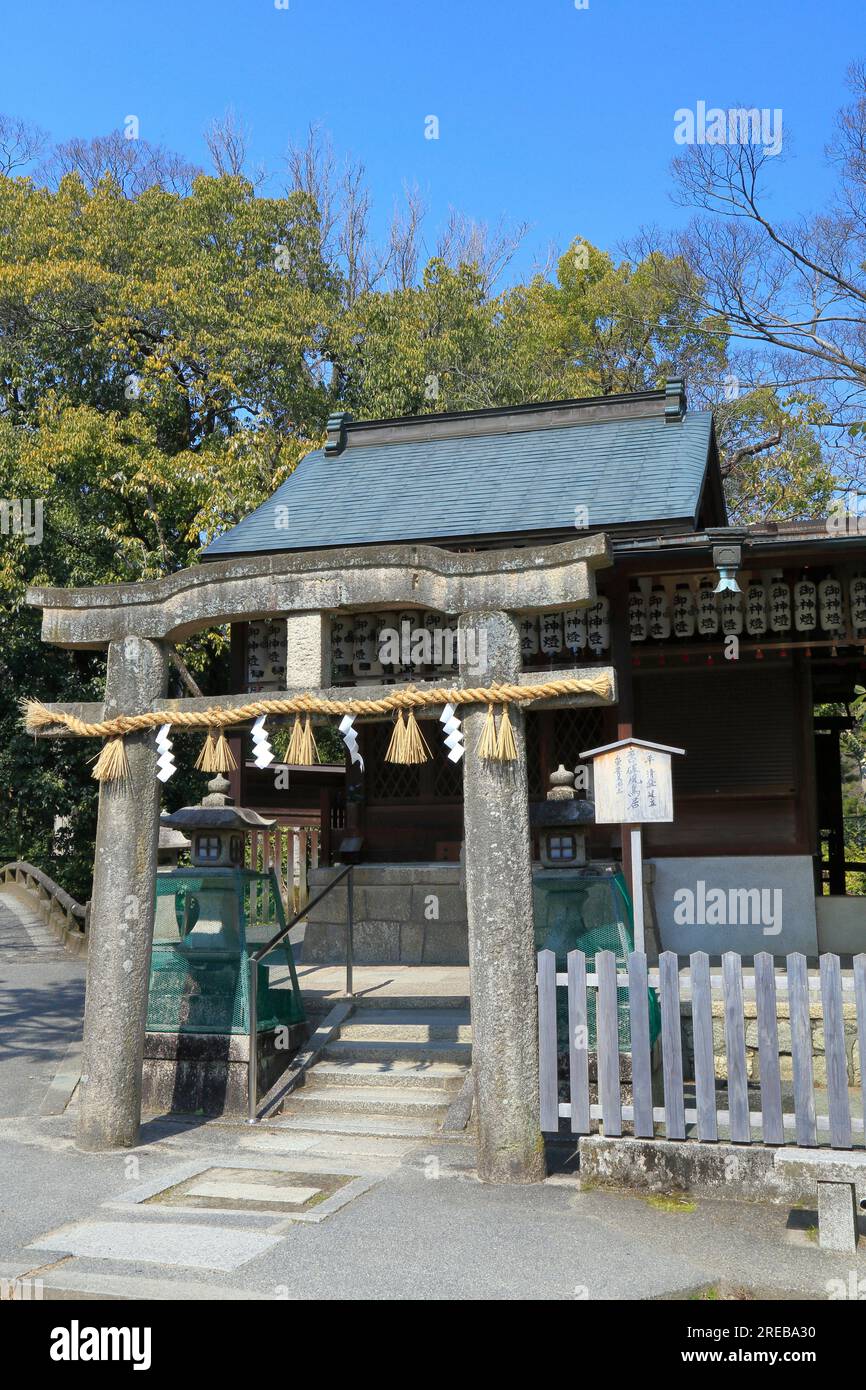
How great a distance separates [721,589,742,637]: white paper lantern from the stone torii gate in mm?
4581

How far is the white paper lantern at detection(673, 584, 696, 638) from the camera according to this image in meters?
11.6

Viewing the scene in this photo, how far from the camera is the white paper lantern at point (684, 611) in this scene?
11562 millimetres

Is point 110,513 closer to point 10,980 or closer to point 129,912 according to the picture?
point 10,980

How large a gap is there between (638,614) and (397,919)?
15.3 feet

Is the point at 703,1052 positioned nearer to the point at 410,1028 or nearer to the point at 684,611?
the point at 410,1028

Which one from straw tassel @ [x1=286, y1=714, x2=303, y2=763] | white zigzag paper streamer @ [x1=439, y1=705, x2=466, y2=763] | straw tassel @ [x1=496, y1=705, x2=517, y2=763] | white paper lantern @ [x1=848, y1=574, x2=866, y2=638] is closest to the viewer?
straw tassel @ [x1=496, y1=705, x2=517, y2=763]

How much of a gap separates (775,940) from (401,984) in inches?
164

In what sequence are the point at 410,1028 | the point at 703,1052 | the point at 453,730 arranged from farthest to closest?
the point at 410,1028 → the point at 453,730 → the point at 703,1052

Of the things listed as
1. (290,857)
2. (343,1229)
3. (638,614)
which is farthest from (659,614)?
(343,1229)

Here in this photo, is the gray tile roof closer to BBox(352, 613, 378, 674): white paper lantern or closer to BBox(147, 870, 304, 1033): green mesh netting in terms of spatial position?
BBox(352, 613, 378, 674): white paper lantern

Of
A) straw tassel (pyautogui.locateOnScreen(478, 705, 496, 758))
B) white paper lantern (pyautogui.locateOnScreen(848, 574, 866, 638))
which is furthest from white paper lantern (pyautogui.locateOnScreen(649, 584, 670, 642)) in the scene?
straw tassel (pyautogui.locateOnScreen(478, 705, 496, 758))

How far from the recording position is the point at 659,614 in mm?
11680

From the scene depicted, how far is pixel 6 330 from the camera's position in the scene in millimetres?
26297

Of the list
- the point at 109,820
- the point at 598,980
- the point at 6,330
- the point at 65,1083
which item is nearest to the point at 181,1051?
the point at 65,1083
